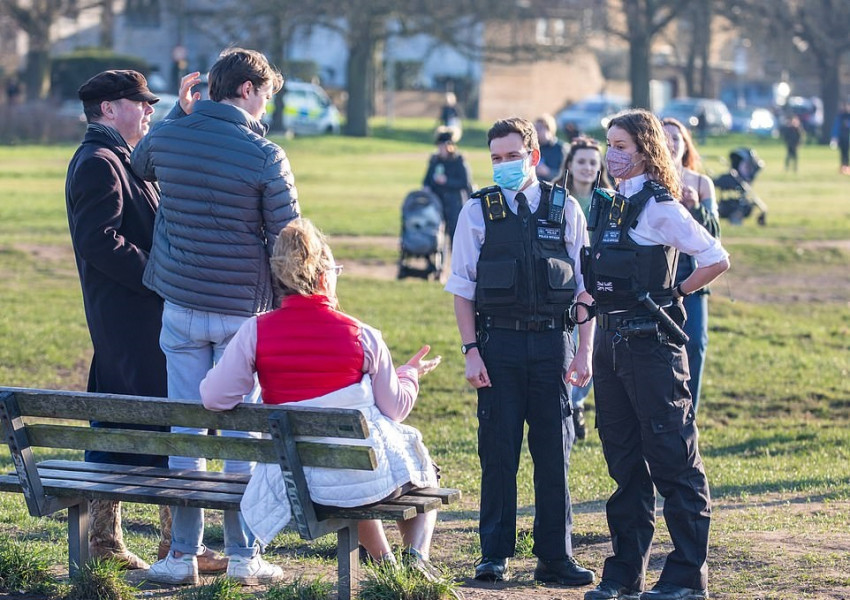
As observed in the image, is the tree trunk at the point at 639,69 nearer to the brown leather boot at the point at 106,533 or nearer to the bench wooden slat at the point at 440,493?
the brown leather boot at the point at 106,533

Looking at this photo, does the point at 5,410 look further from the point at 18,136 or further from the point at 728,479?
the point at 18,136

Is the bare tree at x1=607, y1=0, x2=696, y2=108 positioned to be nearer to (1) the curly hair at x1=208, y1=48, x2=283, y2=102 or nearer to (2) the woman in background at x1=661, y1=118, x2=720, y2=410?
(2) the woman in background at x1=661, y1=118, x2=720, y2=410

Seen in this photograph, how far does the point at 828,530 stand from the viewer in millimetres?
6777

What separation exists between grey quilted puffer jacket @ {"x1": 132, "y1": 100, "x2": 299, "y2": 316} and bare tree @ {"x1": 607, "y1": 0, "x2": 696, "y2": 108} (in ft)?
138

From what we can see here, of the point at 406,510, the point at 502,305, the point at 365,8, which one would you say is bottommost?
the point at 406,510

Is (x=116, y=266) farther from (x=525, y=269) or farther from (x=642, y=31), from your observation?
(x=642, y=31)

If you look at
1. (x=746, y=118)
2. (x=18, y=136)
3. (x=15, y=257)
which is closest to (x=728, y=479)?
(x=15, y=257)

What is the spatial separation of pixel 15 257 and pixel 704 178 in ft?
40.7

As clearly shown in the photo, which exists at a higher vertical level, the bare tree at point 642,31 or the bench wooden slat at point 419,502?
the bare tree at point 642,31

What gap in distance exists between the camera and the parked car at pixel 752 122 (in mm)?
63812

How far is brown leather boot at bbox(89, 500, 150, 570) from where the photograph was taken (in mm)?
5934

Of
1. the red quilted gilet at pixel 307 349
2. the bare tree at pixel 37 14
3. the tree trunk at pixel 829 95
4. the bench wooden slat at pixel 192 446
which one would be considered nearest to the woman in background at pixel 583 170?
the red quilted gilet at pixel 307 349

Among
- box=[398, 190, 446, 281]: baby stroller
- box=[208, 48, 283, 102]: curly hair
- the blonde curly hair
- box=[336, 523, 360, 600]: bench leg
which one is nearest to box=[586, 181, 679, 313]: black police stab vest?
the blonde curly hair

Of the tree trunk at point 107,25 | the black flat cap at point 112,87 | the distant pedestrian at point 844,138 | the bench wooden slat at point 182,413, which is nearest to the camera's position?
the bench wooden slat at point 182,413
